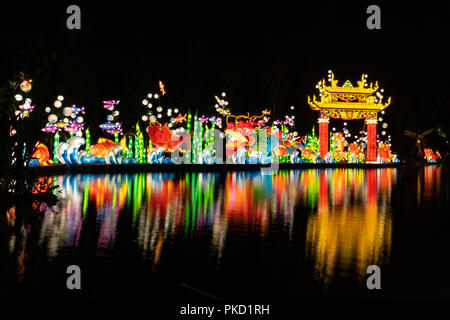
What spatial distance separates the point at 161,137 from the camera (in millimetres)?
35688

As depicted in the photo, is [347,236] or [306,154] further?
[306,154]

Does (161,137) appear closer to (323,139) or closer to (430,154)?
(323,139)

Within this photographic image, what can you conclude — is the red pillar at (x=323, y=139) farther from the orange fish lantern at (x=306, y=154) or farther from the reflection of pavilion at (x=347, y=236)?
the reflection of pavilion at (x=347, y=236)

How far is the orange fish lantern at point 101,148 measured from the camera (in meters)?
32.8

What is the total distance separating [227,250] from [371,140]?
137 feet

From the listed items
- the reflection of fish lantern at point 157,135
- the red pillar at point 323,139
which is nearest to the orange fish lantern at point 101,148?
the reflection of fish lantern at point 157,135

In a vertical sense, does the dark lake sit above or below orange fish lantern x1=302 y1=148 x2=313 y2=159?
Result: below

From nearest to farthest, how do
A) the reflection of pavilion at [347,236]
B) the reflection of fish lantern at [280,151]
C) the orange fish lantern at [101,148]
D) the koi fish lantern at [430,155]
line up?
the reflection of pavilion at [347,236]
the orange fish lantern at [101,148]
the reflection of fish lantern at [280,151]
the koi fish lantern at [430,155]

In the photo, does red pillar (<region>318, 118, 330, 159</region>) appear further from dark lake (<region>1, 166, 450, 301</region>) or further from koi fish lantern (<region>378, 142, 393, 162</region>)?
dark lake (<region>1, 166, 450, 301</region>)

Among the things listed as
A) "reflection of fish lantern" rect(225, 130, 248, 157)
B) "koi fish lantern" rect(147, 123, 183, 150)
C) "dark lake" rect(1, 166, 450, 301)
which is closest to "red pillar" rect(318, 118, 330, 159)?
"reflection of fish lantern" rect(225, 130, 248, 157)

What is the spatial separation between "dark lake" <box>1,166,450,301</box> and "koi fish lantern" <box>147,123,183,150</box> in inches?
833

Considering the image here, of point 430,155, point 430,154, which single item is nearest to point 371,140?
point 430,154

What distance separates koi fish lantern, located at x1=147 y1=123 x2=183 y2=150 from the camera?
117ft

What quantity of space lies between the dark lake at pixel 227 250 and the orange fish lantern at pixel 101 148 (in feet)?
61.6
